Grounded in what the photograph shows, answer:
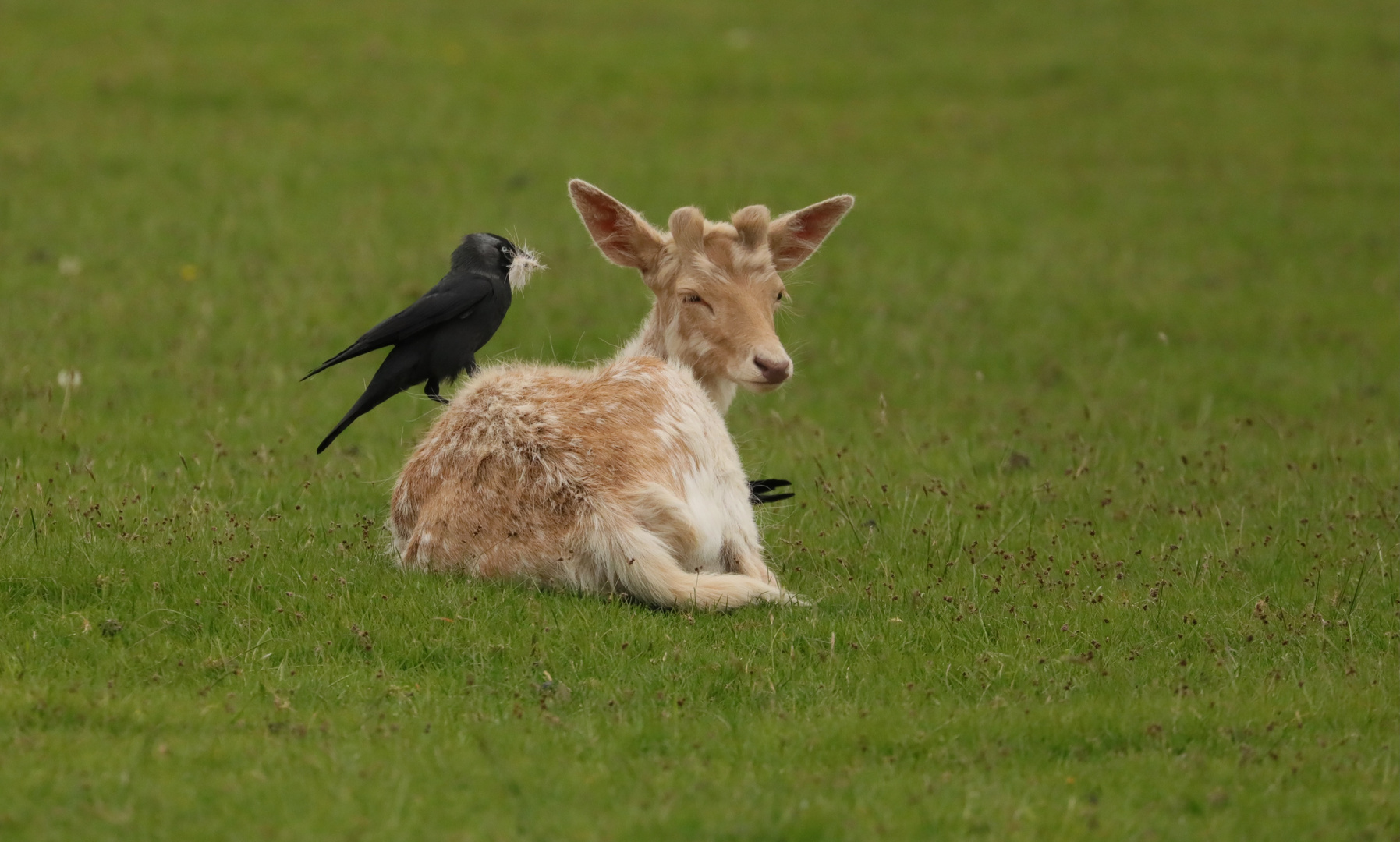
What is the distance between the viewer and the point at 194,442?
10.6 m

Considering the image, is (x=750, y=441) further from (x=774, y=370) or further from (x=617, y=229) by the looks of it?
(x=774, y=370)

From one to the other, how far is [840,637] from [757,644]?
44 cm

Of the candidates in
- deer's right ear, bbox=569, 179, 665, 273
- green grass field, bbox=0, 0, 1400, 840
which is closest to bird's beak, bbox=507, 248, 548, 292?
deer's right ear, bbox=569, 179, 665, 273

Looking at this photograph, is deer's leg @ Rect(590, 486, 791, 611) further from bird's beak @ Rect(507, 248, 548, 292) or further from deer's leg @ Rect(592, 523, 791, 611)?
bird's beak @ Rect(507, 248, 548, 292)

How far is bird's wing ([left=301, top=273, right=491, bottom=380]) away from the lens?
26.4 feet

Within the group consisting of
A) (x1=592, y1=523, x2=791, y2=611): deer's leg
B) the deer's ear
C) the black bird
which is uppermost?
the deer's ear

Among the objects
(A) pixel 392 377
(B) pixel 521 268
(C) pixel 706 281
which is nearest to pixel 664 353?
(C) pixel 706 281

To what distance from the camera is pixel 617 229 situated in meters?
8.73

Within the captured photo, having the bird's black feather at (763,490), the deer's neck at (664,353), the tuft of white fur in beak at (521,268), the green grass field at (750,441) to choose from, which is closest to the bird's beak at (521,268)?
the tuft of white fur in beak at (521,268)

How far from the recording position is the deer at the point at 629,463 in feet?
22.9

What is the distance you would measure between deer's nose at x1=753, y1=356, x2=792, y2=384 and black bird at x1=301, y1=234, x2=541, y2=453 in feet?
4.81

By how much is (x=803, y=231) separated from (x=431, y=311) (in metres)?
2.32

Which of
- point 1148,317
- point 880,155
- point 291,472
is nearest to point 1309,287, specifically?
point 1148,317

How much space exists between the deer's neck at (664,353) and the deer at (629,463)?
21mm
